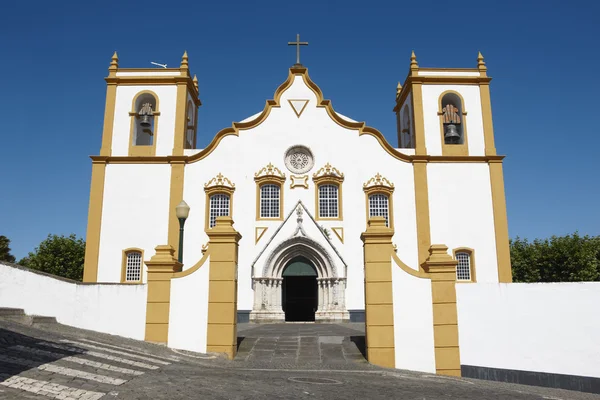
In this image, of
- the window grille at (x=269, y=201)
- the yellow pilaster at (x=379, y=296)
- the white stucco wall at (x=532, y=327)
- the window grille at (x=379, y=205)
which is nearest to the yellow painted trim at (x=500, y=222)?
the window grille at (x=379, y=205)

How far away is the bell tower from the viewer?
78.8 feet

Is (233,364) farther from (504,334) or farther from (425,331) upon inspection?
(504,334)

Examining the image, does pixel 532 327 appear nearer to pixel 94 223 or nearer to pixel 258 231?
pixel 258 231

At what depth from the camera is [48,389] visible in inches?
267

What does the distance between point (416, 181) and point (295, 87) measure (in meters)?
7.16

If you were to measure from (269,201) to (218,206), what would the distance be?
2.27 m

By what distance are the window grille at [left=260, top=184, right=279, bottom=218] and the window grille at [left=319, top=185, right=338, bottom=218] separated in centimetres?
197

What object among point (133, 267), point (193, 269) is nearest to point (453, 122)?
point (133, 267)

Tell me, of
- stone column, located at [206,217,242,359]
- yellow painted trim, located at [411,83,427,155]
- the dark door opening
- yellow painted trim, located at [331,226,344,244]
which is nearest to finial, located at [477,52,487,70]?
yellow painted trim, located at [411,83,427,155]

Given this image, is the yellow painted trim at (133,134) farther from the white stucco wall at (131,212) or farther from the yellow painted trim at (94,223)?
the yellow painted trim at (94,223)

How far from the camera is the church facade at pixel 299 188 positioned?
22281 mm

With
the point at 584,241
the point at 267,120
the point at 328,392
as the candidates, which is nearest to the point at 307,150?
the point at 267,120

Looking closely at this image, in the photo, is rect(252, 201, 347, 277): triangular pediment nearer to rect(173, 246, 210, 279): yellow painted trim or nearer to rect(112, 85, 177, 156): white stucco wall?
rect(112, 85, 177, 156): white stucco wall

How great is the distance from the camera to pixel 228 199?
76.4 feet
